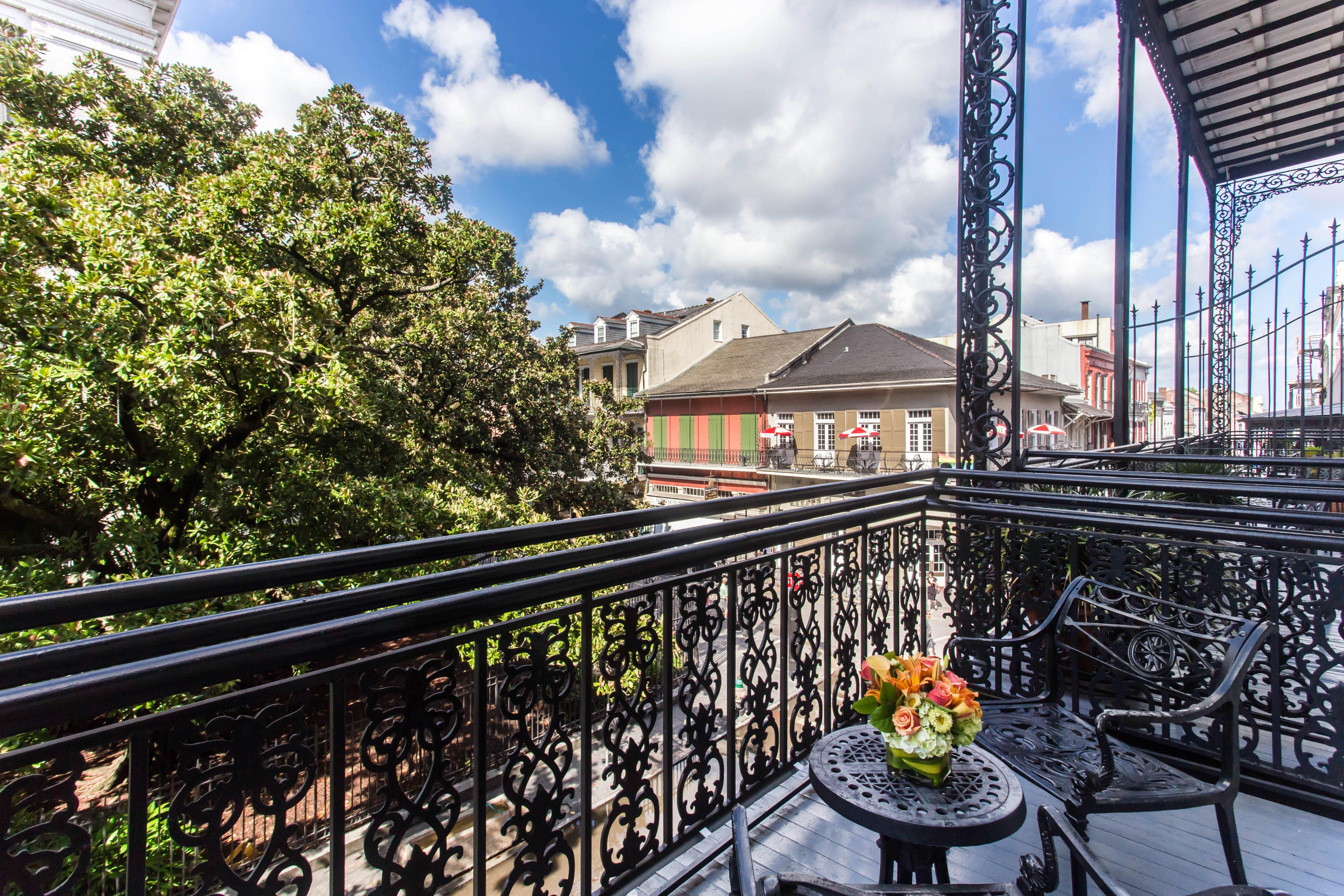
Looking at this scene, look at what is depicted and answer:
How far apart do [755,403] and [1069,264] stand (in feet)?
44.6

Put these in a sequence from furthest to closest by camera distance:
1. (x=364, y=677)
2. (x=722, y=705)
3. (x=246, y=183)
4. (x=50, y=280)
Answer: (x=722, y=705)
(x=246, y=183)
(x=50, y=280)
(x=364, y=677)

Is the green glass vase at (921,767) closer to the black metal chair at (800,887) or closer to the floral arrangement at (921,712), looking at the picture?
the floral arrangement at (921,712)

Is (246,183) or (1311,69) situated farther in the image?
(246,183)

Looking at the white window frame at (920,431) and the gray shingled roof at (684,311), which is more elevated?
the gray shingled roof at (684,311)

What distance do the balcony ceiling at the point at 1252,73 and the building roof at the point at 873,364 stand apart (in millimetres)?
9450

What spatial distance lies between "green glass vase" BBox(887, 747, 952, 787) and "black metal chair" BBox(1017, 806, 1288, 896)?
21 cm

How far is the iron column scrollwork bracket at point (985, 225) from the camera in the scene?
10.3 feet

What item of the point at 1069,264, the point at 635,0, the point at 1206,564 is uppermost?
the point at 635,0

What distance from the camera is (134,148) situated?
25.7 feet

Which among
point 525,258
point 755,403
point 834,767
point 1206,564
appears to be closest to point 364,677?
point 834,767

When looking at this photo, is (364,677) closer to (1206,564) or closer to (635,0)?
(1206,564)

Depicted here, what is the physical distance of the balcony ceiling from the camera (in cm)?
496

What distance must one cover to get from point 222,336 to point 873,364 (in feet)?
59.9

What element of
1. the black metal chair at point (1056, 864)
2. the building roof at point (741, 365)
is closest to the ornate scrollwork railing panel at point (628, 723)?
the black metal chair at point (1056, 864)
